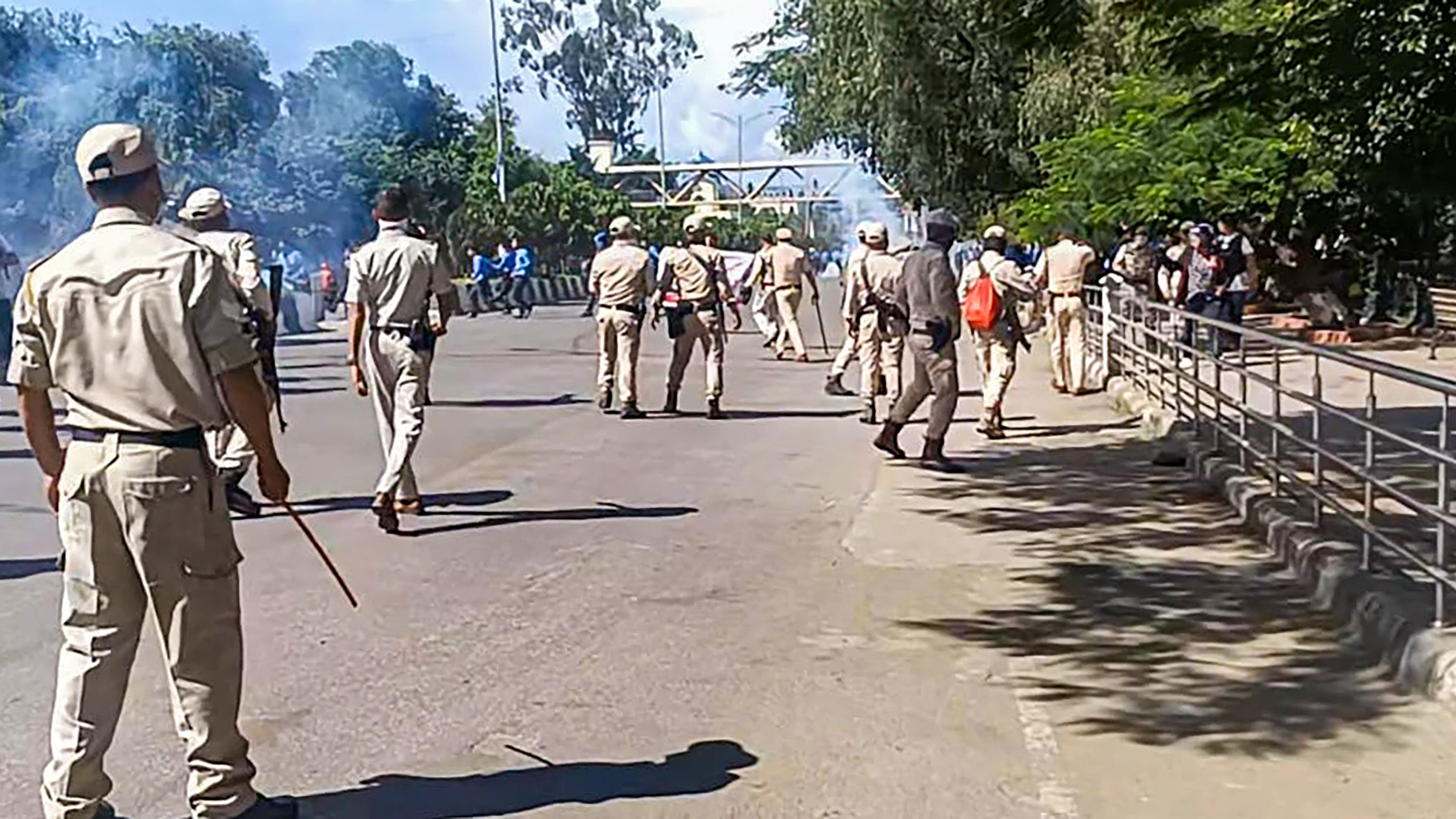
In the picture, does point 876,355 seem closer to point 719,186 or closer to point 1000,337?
point 1000,337

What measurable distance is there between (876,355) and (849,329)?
4.00 feet

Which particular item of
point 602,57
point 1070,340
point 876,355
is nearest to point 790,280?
point 1070,340

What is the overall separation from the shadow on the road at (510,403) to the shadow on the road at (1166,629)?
21.6ft

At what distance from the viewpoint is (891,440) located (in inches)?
506

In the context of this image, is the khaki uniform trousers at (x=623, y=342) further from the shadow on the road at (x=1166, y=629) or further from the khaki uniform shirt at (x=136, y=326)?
the khaki uniform shirt at (x=136, y=326)

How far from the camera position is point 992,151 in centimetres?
3112

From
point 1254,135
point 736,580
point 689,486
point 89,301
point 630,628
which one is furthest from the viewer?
point 1254,135

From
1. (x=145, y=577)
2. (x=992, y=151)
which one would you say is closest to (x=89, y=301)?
(x=145, y=577)

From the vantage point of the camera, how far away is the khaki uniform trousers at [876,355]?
51.0 ft

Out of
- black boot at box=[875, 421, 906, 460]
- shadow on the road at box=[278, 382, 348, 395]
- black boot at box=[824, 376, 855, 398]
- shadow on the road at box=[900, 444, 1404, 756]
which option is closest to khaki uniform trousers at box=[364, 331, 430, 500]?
shadow on the road at box=[900, 444, 1404, 756]

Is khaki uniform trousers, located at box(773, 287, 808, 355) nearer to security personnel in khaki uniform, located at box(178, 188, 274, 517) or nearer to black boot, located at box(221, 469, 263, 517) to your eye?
black boot, located at box(221, 469, 263, 517)

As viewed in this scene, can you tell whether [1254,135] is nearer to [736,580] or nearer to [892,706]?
[736,580]

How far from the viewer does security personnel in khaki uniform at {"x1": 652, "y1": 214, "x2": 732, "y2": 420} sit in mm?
15883

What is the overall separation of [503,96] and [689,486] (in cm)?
4655
